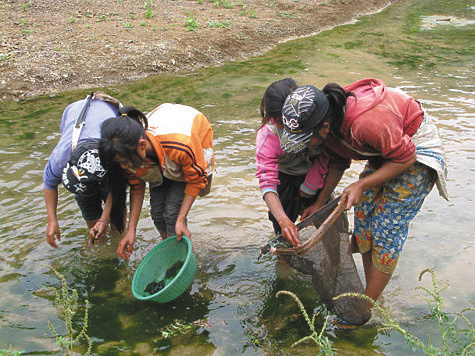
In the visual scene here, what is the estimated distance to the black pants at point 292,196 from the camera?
325 cm

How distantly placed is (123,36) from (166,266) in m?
7.79

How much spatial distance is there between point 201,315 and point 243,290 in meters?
0.42

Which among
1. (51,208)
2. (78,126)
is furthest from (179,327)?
(78,126)

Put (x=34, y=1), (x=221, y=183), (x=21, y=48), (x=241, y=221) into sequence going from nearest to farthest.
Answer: (x=241, y=221), (x=221, y=183), (x=21, y=48), (x=34, y=1)

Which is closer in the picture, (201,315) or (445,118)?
(201,315)

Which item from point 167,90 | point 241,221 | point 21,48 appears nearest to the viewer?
point 241,221

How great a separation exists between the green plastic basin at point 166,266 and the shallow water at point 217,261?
7.9 inches

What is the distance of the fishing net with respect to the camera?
2.77 meters

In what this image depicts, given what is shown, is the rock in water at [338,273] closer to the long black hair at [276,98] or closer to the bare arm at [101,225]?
the long black hair at [276,98]

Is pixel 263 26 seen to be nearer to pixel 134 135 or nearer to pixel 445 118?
pixel 445 118

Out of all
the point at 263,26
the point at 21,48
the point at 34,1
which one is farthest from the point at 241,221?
the point at 34,1

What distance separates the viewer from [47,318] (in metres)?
3.22

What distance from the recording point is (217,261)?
391 centimetres

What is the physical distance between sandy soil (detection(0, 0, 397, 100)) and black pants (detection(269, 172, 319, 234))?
6.22 metres
